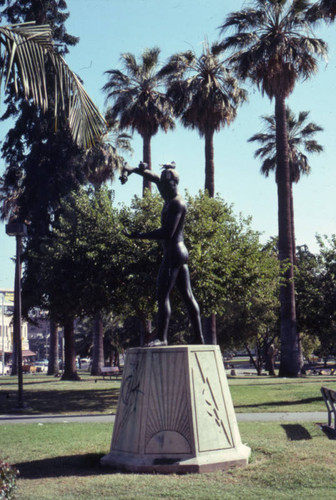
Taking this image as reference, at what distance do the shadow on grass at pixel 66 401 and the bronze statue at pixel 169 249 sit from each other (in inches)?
317

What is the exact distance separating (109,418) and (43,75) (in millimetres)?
9366

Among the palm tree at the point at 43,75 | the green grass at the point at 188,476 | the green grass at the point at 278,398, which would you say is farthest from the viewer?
the green grass at the point at 278,398

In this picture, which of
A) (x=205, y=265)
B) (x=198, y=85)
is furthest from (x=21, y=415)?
(x=198, y=85)

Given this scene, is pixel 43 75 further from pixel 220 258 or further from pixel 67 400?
pixel 67 400

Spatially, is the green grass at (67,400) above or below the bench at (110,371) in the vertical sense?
above

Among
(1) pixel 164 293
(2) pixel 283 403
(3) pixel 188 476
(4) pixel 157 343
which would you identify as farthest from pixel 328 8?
(3) pixel 188 476

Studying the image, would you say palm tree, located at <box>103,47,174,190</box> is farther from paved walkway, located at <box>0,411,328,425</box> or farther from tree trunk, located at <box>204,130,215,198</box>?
paved walkway, located at <box>0,411,328,425</box>

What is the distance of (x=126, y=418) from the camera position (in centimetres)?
752

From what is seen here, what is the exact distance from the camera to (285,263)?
76.1 ft

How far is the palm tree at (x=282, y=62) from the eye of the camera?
900 inches

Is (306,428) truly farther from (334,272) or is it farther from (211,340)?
(334,272)

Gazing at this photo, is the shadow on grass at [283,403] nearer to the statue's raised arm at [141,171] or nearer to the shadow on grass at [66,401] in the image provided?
the shadow on grass at [66,401]

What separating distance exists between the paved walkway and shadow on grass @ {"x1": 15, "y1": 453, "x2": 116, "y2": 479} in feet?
14.7

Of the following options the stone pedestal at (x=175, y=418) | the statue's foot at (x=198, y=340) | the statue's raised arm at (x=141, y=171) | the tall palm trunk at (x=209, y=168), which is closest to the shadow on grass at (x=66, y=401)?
the tall palm trunk at (x=209, y=168)
